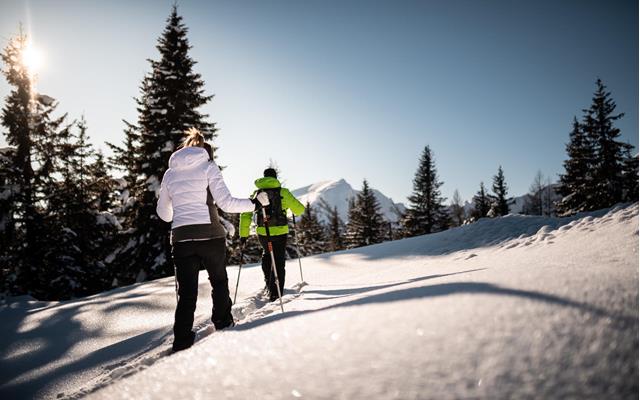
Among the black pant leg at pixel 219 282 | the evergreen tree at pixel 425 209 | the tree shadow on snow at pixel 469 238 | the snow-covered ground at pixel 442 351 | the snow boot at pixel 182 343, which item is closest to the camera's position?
the snow-covered ground at pixel 442 351

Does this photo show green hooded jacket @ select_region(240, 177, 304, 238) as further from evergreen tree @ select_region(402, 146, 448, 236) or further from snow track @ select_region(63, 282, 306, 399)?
evergreen tree @ select_region(402, 146, 448, 236)

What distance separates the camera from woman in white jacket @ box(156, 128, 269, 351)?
2.92 meters

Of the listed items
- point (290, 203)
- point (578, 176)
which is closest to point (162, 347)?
point (290, 203)

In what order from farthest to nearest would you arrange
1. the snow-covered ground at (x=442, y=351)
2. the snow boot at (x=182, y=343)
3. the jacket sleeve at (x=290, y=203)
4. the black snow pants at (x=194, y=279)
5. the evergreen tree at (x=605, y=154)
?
1. the evergreen tree at (x=605, y=154)
2. the jacket sleeve at (x=290, y=203)
3. the black snow pants at (x=194, y=279)
4. the snow boot at (x=182, y=343)
5. the snow-covered ground at (x=442, y=351)

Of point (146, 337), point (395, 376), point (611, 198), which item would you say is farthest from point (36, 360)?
point (611, 198)

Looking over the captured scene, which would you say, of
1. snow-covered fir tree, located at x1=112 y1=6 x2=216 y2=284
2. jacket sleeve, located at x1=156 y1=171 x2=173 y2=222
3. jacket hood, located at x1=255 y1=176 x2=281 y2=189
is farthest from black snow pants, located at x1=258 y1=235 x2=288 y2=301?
snow-covered fir tree, located at x1=112 y1=6 x2=216 y2=284

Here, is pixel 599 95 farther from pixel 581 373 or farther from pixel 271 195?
pixel 581 373

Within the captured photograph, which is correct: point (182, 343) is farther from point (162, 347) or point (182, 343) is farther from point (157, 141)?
point (157, 141)

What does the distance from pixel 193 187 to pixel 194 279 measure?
92 centimetres

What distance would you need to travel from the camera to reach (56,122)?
51.9 ft

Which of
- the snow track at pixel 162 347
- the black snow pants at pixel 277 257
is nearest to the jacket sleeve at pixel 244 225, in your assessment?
the black snow pants at pixel 277 257

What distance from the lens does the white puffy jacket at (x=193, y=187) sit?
2965 millimetres

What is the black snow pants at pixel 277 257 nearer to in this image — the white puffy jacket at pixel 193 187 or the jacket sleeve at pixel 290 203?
the jacket sleeve at pixel 290 203

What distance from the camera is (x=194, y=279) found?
297 centimetres
